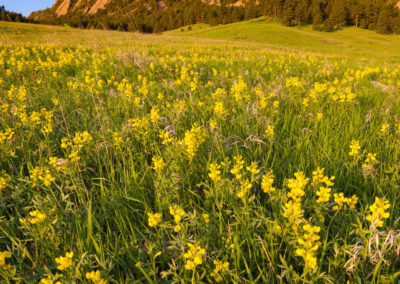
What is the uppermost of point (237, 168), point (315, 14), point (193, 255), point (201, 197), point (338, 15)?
point (315, 14)

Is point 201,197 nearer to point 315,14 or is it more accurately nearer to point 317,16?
point 317,16

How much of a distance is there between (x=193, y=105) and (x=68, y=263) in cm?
306

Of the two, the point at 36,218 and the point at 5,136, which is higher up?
the point at 5,136

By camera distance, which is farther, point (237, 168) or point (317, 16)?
point (317, 16)

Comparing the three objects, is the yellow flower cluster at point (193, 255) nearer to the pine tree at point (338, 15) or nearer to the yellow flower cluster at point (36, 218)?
the yellow flower cluster at point (36, 218)

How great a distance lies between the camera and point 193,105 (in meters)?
3.97

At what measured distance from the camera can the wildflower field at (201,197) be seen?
1.46 m

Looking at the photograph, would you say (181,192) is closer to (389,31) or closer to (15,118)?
(15,118)

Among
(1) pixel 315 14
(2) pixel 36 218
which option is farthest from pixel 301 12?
(2) pixel 36 218

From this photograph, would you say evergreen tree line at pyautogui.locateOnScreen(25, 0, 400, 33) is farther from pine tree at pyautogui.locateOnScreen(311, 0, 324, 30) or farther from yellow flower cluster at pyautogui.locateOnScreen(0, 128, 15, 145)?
yellow flower cluster at pyautogui.locateOnScreen(0, 128, 15, 145)

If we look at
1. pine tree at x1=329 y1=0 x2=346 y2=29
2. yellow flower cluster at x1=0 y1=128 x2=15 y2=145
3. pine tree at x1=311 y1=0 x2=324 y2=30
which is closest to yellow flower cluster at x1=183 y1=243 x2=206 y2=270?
yellow flower cluster at x1=0 y1=128 x2=15 y2=145

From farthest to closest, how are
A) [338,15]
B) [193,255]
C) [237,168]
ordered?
[338,15] < [237,168] < [193,255]

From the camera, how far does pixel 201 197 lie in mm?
2213

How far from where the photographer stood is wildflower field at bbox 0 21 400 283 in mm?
1464
